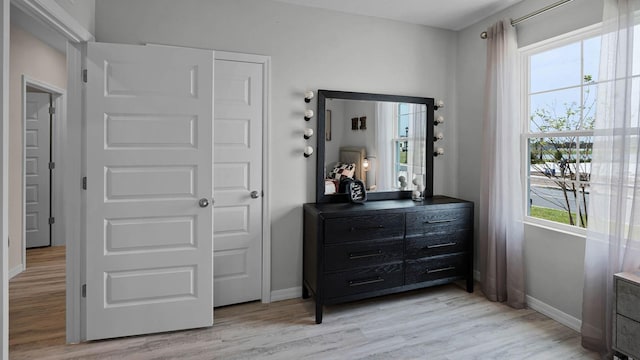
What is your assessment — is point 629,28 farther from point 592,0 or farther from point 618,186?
point 618,186

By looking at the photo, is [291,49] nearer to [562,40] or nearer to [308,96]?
[308,96]

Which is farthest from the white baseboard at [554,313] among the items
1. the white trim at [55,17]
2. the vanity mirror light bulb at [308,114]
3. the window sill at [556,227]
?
the white trim at [55,17]

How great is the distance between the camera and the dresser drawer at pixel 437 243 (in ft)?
9.45

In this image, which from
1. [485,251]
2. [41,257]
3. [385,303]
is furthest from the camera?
[41,257]

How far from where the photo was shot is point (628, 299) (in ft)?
6.25

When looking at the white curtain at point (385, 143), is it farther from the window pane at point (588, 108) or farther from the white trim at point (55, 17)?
the white trim at point (55, 17)

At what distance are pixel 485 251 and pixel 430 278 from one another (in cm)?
62

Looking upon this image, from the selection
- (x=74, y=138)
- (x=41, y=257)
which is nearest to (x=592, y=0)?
(x=74, y=138)

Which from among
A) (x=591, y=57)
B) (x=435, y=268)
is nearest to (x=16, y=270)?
(x=435, y=268)

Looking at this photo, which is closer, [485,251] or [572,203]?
[572,203]

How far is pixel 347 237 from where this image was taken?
2.66m

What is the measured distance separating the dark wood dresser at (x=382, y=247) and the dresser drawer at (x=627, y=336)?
1.21 meters

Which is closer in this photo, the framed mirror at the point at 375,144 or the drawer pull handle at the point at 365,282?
the drawer pull handle at the point at 365,282

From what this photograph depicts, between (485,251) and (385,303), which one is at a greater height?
(485,251)
